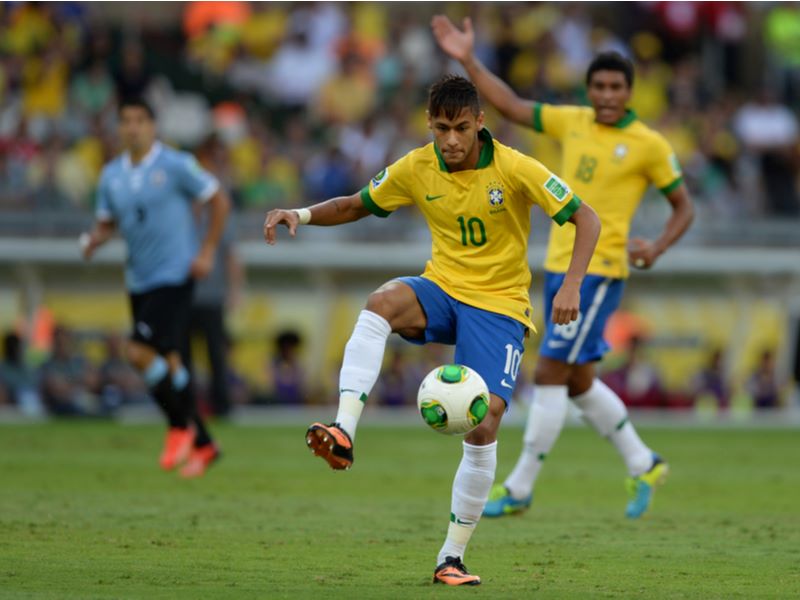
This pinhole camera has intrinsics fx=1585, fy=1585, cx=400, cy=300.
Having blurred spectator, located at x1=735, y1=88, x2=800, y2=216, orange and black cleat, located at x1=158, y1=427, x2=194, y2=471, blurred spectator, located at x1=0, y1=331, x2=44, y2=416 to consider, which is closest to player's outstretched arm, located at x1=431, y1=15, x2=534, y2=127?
orange and black cleat, located at x1=158, y1=427, x2=194, y2=471

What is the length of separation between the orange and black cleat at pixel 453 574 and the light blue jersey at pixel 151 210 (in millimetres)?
5911

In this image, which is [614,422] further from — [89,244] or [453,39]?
[89,244]

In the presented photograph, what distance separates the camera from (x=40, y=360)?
19.7 m

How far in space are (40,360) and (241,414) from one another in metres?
2.58

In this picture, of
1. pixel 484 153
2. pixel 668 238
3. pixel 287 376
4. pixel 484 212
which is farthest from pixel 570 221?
pixel 287 376

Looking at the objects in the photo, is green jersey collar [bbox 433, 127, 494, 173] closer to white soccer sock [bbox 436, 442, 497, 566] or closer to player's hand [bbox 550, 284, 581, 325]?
player's hand [bbox 550, 284, 581, 325]

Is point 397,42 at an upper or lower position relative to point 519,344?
upper

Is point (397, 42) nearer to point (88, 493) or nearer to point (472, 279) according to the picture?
point (88, 493)

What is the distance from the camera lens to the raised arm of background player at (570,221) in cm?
742

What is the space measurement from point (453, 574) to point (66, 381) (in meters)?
12.6

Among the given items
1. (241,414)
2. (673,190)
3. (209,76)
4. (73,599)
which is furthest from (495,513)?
(209,76)

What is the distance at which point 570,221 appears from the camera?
25.6ft

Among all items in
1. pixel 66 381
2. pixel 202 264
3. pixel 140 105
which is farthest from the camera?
pixel 66 381

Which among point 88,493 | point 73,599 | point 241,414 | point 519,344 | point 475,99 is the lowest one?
point 241,414
